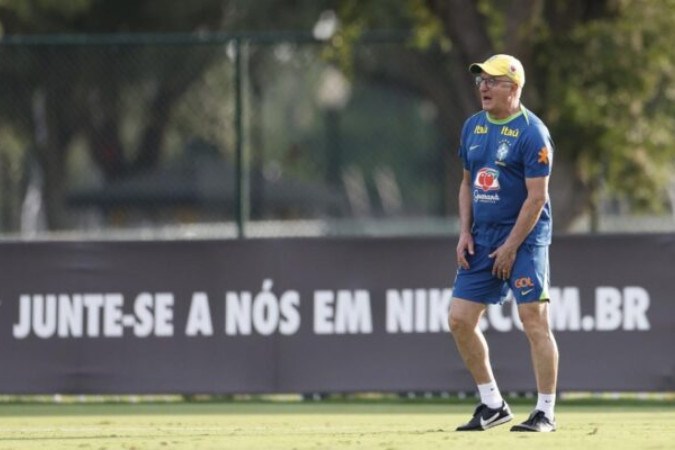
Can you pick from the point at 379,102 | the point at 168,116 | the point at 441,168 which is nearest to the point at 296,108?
the point at 379,102

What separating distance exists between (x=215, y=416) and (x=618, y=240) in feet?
10.7

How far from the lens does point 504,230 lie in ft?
32.3

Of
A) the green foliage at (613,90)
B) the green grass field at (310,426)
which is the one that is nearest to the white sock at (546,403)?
the green grass field at (310,426)

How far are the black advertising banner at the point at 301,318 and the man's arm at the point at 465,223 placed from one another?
3.07 metres

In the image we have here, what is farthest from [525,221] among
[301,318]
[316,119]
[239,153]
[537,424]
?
[316,119]

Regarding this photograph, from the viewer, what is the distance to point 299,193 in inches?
885

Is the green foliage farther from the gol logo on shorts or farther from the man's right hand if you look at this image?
the gol logo on shorts

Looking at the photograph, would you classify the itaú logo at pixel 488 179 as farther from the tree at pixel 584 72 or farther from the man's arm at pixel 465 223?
the tree at pixel 584 72

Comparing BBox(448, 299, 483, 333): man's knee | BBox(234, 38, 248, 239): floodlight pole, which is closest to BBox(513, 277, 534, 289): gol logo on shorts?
BBox(448, 299, 483, 333): man's knee

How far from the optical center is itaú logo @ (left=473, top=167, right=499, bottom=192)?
9.80 m

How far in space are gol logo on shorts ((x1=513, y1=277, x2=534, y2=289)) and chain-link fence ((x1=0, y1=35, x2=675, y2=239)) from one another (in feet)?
25.8

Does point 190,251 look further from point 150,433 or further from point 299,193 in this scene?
point 299,193

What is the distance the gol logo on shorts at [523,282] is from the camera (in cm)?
Result: 975

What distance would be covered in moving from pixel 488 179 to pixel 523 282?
1.98ft
